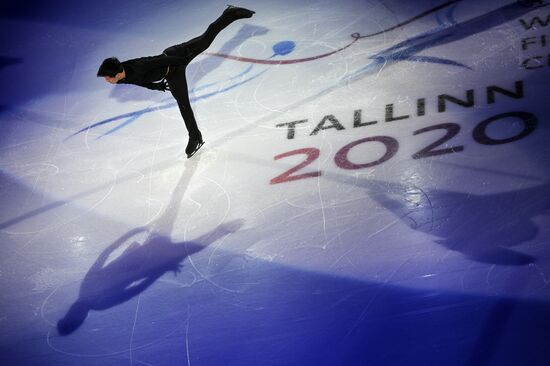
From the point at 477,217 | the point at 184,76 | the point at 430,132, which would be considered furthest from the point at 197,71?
the point at 477,217

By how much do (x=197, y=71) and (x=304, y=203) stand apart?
136 inches

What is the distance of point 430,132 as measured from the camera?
4594 mm

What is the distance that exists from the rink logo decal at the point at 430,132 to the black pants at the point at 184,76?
1.04 m

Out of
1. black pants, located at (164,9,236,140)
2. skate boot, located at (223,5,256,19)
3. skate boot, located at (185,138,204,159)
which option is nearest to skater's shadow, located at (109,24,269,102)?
skate boot, located at (223,5,256,19)

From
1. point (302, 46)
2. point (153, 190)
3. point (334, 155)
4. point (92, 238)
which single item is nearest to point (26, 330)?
point (92, 238)

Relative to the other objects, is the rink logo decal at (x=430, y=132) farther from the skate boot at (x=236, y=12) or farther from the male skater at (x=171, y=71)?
the skate boot at (x=236, y=12)

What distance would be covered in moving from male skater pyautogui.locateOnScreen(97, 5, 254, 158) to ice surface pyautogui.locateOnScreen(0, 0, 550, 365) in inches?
18.2

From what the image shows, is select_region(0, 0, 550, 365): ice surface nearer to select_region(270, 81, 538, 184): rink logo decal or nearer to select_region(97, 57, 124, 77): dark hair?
select_region(270, 81, 538, 184): rink logo decal

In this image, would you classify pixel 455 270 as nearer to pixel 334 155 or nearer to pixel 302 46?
pixel 334 155

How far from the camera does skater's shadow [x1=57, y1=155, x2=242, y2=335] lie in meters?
3.94

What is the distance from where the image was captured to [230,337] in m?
3.37

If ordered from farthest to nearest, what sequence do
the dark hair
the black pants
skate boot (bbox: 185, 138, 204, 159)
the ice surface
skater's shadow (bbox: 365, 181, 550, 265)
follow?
1. skate boot (bbox: 185, 138, 204, 159)
2. the black pants
3. the dark hair
4. skater's shadow (bbox: 365, 181, 550, 265)
5. the ice surface

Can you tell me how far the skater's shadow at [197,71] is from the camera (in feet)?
22.0

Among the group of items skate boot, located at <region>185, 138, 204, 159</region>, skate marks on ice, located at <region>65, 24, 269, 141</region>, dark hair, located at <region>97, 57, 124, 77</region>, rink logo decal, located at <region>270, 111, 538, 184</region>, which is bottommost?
rink logo decal, located at <region>270, 111, 538, 184</region>
